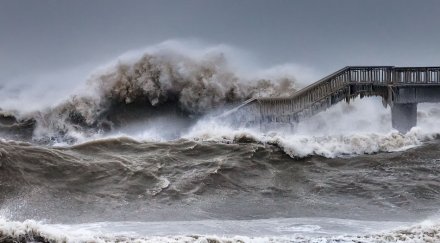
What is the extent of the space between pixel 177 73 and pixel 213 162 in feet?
45.6

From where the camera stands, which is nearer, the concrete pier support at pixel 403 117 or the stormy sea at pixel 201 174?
the stormy sea at pixel 201 174

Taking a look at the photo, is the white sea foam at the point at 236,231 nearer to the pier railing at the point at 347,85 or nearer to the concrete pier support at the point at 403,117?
the concrete pier support at the point at 403,117

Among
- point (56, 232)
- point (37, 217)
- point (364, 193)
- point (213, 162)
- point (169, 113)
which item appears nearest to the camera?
point (56, 232)

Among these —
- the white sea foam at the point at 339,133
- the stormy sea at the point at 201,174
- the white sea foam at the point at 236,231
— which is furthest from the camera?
the white sea foam at the point at 339,133

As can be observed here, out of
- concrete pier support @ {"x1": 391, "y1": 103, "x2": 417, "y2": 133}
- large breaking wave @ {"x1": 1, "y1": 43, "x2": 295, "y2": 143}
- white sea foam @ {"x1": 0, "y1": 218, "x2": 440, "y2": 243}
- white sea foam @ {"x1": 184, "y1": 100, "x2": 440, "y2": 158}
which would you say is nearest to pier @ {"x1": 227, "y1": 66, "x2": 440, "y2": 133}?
concrete pier support @ {"x1": 391, "y1": 103, "x2": 417, "y2": 133}

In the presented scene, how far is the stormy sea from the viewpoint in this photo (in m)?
13.5

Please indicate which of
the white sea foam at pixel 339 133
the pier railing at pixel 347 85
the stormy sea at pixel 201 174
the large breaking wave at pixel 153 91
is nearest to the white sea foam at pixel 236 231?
the stormy sea at pixel 201 174

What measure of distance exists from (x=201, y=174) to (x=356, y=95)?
1027 cm

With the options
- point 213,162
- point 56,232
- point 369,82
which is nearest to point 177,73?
point 369,82

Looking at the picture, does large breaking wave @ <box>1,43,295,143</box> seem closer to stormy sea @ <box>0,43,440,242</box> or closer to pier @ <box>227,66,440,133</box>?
stormy sea @ <box>0,43,440,242</box>

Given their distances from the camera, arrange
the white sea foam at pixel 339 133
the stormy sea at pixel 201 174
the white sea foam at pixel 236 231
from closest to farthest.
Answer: the white sea foam at pixel 236 231 → the stormy sea at pixel 201 174 → the white sea foam at pixel 339 133

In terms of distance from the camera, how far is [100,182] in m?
17.8

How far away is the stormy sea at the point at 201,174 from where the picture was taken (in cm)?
1351

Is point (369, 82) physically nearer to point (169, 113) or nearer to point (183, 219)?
point (169, 113)
